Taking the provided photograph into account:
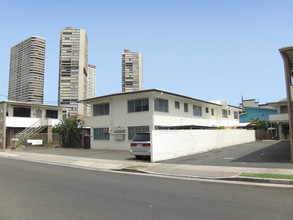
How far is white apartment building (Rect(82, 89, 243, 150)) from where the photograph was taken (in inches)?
949

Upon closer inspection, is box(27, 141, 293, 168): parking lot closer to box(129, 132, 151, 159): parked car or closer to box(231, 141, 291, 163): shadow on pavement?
box(231, 141, 291, 163): shadow on pavement

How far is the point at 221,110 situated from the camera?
37.4 meters

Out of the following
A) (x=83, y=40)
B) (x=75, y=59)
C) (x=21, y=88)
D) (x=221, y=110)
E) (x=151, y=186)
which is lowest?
(x=151, y=186)

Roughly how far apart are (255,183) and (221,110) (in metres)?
29.6

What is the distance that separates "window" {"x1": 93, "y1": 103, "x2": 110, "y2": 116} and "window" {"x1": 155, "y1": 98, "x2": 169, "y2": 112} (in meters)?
6.20

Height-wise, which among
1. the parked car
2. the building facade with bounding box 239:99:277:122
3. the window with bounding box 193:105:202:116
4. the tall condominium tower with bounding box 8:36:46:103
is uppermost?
the tall condominium tower with bounding box 8:36:46:103

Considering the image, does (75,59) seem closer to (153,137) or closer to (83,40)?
(83,40)

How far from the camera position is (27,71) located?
175 feet

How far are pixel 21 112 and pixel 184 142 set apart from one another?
2618 cm

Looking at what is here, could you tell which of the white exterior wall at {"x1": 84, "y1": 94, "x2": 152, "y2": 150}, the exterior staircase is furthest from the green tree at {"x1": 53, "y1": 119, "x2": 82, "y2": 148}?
the exterior staircase

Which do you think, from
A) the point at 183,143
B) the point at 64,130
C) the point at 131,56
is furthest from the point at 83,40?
the point at 183,143

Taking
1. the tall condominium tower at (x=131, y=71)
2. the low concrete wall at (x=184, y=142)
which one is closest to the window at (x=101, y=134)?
the low concrete wall at (x=184, y=142)

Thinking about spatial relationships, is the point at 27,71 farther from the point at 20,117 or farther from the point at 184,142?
the point at 184,142

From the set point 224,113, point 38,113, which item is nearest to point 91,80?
point 38,113
